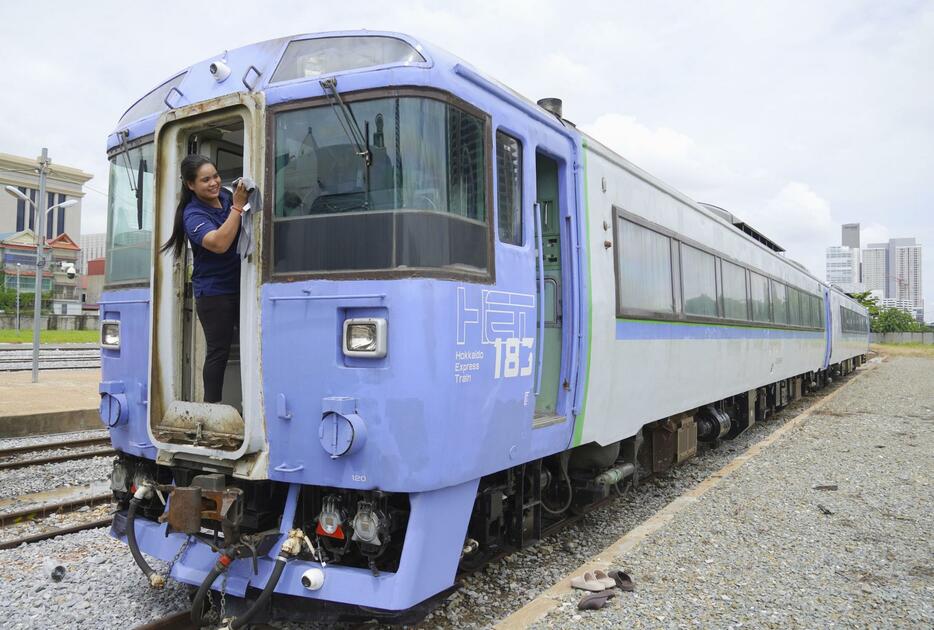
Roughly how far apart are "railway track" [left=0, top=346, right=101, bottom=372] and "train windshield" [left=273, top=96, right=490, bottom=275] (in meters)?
17.1

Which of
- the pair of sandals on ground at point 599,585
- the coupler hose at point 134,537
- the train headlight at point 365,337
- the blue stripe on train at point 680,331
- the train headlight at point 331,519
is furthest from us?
the blue stripe on train at point 680,331

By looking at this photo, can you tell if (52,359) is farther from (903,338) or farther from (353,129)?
(903,338)

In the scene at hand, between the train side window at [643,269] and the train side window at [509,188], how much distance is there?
1673mm

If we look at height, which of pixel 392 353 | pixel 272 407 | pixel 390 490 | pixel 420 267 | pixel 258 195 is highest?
pixel 258 195

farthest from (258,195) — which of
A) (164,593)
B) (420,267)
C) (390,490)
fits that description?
(164,593)

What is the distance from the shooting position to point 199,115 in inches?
155

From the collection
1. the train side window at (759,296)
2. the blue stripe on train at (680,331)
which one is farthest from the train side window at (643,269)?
the train side window at (759,296)

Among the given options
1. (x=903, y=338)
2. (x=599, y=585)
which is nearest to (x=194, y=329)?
(x=599, y=585)

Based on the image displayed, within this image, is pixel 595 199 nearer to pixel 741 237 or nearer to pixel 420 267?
pixel 420 267

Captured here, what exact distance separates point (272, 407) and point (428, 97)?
1745 millimetres

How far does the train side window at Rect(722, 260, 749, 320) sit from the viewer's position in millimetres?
9133

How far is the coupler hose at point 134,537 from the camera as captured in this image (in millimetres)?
3711

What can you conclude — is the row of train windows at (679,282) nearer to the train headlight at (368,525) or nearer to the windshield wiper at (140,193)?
the train headlight at (368,525)

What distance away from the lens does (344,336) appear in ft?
11.5
